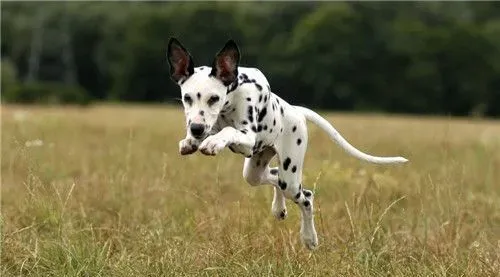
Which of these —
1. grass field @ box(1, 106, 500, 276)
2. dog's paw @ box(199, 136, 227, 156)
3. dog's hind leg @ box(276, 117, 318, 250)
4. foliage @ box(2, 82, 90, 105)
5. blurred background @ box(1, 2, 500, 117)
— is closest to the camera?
dog's paw @ box(199, 136, 227, 156)

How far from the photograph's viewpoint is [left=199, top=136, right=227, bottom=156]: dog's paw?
3.22m

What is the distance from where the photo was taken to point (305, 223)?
4332 mm

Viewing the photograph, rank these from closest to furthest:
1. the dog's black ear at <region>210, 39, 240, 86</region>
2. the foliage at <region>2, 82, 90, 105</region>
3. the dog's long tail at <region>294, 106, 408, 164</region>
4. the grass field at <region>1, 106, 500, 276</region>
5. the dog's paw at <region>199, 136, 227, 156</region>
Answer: the dog's paw at <region>199, 136, 227, 156</region> → the dog's black ear at <region>210, 39, 240, 86</region> → the dog's long tail at <region>294, 106, 408, 164</region> → the grass field at <region>1, 106, 500, 276</region> → the foliage at <region>2, 82, 90, 105</region>

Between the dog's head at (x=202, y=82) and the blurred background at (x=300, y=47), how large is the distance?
4867 centimetres

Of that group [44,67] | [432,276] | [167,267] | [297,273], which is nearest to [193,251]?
[167,267]

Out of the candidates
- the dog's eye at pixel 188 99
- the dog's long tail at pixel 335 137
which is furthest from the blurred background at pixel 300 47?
the dog's eye at pixel 188 99

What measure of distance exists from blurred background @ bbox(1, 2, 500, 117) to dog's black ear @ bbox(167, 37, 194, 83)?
48650mm

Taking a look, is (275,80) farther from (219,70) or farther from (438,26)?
(219,70)

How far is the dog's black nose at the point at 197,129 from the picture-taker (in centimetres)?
333

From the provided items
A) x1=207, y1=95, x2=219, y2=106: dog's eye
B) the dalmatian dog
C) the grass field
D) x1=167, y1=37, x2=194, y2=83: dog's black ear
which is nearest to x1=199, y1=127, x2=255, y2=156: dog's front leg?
the dalmatian dog

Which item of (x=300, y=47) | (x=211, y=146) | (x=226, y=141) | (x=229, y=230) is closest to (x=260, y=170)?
(x=226, y=141)

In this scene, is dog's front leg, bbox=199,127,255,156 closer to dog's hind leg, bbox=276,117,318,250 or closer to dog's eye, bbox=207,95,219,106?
dog's eye, bbox=207,95,219,106

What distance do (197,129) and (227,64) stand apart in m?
0.36

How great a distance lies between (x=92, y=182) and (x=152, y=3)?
65059mm
